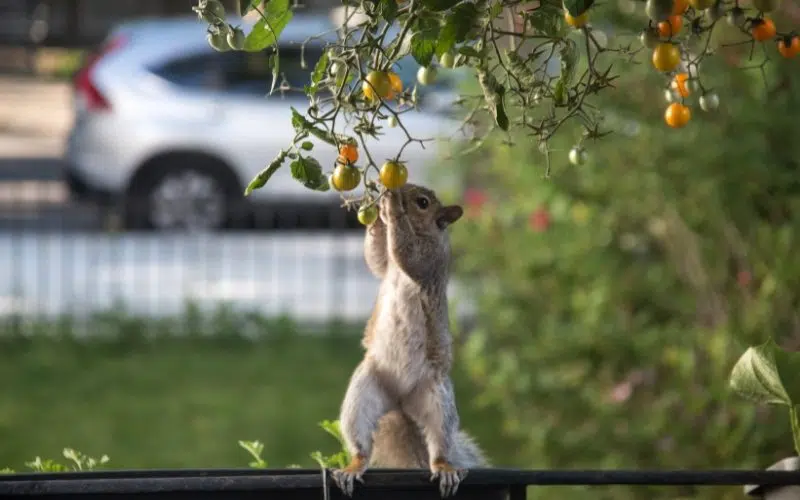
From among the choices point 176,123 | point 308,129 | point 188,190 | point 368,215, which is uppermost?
point 176,123

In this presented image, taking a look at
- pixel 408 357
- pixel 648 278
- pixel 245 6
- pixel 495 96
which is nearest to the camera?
pixel 245 6

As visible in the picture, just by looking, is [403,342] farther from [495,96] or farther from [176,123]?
[176,123]

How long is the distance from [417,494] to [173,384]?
518 centimetres

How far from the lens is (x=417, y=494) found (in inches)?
75.4

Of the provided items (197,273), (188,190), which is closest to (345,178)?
(197,273)

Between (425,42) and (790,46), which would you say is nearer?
(425,42)

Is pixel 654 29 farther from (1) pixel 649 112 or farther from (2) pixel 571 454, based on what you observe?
(2) pixel 571 454

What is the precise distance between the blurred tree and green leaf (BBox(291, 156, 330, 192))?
87.3 inches

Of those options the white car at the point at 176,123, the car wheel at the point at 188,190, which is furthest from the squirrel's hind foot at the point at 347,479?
the white car at the point at 176,123

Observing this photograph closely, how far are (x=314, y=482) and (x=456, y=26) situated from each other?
0.66 meters

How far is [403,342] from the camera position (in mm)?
2279

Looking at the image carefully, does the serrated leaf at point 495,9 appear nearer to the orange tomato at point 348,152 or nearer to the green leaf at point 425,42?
the green leaf at point 425,42

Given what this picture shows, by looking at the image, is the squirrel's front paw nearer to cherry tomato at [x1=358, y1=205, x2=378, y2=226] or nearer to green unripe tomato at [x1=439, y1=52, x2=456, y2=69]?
cherry tomato at [x1=358, y1=205, x2=378, y2=226]

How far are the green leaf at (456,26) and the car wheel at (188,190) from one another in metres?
8.39
